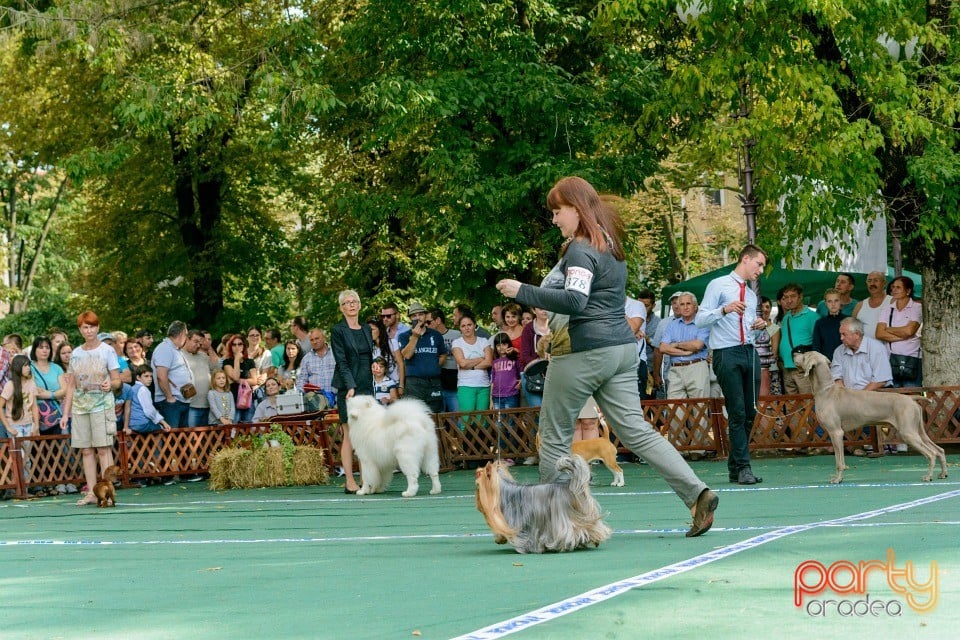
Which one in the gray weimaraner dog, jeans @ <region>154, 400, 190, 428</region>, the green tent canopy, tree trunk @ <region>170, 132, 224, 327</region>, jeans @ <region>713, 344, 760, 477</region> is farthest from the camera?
tree trunk @ <region>170, 132, 224, 327</region>

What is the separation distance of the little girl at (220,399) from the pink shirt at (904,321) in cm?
862

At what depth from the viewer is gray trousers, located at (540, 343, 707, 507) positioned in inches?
282

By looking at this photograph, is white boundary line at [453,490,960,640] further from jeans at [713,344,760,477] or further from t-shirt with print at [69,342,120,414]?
t-shirt with print at [69,342,120,414]

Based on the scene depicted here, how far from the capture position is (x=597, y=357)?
23.5 feet

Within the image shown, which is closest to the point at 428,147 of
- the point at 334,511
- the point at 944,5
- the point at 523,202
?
the point at 523,202

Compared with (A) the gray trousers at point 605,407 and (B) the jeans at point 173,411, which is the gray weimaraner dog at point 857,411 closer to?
(A) the gray trousers at point 605,407

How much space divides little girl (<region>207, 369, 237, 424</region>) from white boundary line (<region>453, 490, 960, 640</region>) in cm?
1072

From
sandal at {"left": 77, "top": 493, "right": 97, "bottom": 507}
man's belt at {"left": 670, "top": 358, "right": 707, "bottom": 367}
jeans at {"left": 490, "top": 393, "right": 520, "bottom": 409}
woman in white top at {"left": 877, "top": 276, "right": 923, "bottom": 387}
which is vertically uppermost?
woman in white top at {"left": 877, "top": 276, "right": 923, "bottom": 387}

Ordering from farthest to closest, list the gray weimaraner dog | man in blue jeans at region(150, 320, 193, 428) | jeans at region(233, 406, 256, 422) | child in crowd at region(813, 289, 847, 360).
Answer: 1. jeans at region(233, 406, 256, 422)
2. man in blue jeans at region(150, 320, 193, 428)
3. child in crowd at region(813, 289, 847, 360)
4. the gray weimaraner dog

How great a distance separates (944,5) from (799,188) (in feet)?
8.94

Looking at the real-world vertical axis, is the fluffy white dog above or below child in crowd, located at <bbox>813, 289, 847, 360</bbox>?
below

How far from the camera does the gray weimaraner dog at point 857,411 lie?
11.6 meters

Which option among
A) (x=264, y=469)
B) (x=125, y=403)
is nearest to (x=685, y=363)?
(x=264, y=469)

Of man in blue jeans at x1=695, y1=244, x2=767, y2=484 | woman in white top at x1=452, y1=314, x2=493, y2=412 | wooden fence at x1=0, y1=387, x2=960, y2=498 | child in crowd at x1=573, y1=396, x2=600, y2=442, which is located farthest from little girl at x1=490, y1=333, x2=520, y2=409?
man in blue jeans at x1=695, y1=244, x2=767, y2=484
